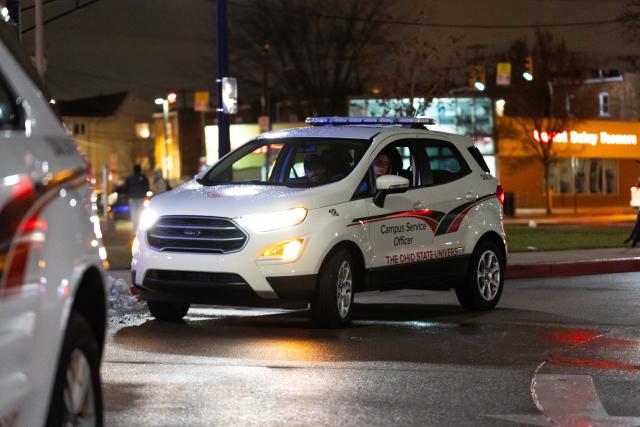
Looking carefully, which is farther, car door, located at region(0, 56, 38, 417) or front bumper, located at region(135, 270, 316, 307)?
front bumper, located at region(135, 270, 316, 307)

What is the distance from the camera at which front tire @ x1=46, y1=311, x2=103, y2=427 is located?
4.23 m

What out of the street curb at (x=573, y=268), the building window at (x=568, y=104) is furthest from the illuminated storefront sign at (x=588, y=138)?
the street curb at (x=573, y=268)

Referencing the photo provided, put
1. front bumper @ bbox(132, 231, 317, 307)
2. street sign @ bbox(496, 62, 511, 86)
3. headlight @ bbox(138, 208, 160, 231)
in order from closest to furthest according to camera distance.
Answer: front bumper @ bbox(132, 231, 317, 307), headlight @ bbox(138, 208, 160, 231), street sign @ bbox(496, 62, 511, 86)

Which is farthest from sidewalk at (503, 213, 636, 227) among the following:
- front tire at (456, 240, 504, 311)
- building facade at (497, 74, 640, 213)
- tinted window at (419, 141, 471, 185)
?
tinted window at (419, 141, 471, 185)

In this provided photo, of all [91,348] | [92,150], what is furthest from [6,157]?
[92,150]

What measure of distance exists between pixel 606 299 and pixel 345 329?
4.15 meters

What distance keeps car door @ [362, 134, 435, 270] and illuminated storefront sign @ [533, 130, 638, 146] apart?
42.1 m

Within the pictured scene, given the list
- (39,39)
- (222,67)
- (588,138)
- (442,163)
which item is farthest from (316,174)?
(588,138)

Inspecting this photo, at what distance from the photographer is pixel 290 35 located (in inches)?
1852

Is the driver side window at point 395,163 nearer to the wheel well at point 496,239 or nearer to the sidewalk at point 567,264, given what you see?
the wheel well at point 496,239

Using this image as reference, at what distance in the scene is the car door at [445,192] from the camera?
11875 millimetres

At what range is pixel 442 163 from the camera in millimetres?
12398

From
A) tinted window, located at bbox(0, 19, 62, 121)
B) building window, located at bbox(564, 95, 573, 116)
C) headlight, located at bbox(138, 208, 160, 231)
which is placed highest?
building window, located at bbox(564, 95, 573, 116)

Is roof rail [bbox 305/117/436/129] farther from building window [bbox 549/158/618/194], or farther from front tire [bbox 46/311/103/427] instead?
building window [bbox 549/158/618/194]
